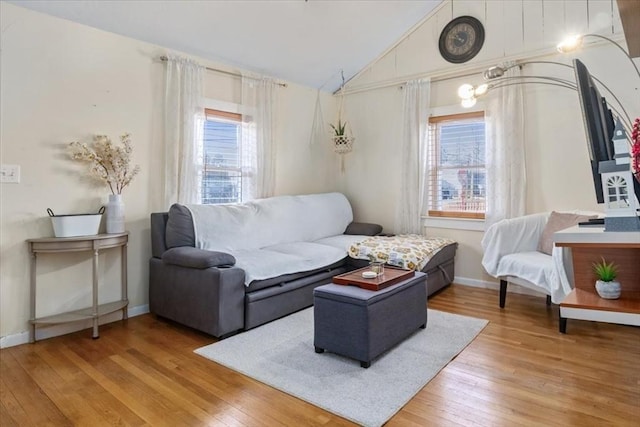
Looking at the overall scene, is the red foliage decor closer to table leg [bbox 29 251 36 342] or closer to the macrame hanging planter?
table leg [bbox 29 251 36 342]

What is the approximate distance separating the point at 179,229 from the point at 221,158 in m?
1.14

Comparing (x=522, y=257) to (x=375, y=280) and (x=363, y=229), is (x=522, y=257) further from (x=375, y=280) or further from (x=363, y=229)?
(x=363, y=229)

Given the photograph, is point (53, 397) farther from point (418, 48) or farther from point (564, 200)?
point (418, 48)

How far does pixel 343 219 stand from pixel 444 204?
4.13ft

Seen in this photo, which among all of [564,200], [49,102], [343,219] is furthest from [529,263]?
[49,102]

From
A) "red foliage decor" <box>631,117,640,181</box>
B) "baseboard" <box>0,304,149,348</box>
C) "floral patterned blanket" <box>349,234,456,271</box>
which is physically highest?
"red foliage decor" <box>631,117,640,181</box>

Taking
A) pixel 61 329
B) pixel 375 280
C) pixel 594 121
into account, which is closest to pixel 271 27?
pixel 375 280

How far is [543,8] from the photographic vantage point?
3.85m

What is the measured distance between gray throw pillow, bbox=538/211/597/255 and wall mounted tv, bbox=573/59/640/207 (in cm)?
248

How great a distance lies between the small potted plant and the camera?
3.79 feet

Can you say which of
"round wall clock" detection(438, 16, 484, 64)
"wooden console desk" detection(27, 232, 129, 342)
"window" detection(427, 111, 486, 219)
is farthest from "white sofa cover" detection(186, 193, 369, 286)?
"round wall clock" detection(438, 16, 484, 64)

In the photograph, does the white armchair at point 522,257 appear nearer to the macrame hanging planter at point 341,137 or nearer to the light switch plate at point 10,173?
the macrame hanging planter at point 341,137

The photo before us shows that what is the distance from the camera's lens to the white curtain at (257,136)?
4.35 metres

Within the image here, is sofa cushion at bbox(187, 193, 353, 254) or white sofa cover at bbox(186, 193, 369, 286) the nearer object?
white sofa cover at bbox(186, 193, 369, 286)
